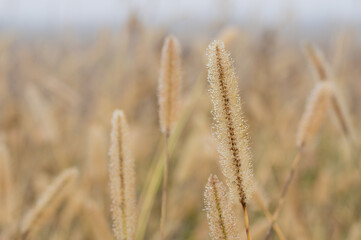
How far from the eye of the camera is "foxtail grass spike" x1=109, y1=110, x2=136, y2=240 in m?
0.58

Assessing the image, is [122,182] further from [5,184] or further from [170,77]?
[5,184]

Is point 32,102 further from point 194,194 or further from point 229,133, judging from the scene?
point 229,133

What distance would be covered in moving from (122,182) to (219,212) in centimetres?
20

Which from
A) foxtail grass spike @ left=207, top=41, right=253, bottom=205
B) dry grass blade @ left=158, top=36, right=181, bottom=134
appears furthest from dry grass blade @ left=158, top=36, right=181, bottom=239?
foxtail grass spike @ left=207, top=41, right=253, bottom=205

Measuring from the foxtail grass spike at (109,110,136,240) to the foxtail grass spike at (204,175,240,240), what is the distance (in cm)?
18

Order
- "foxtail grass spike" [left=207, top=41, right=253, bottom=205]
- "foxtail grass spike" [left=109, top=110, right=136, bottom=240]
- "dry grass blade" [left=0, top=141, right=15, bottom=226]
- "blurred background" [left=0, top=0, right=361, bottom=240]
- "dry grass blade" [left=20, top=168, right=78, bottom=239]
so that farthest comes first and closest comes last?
"blurred background" [left=0, top=0, right=361, bottom=240]
"dry grass blade" [left=0, top=141, right=15, bottom=226]
"dry grass blade" [left=20, top=168, right=78, bottom=239]
"foxtail grass spike" [left=109, top=110, right=136, bottom=240]
"foxtail grass spike" [left=207, top=41, right=253, bottom=205]

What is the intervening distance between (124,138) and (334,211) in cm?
158

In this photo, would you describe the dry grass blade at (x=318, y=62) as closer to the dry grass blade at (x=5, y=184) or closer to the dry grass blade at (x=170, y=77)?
the dry grass blade at (x=170, y=77)

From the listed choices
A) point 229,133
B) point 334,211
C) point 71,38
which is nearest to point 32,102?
point 229,133

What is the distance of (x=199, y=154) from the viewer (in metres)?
1.79

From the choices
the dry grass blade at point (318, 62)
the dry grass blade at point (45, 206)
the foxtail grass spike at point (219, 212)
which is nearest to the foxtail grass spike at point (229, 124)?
the foxtail grass spike at point (219, 212)

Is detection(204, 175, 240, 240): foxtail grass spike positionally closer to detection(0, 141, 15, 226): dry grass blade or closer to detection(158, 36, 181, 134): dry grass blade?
detection(158, 36, 181, 134): dry grass blade

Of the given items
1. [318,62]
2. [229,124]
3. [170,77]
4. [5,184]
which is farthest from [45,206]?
[318,62]

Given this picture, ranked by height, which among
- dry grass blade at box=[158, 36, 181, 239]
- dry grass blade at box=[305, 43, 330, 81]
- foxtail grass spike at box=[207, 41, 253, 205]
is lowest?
foxtail grass spike at box=[207, 41, 253, 205]
